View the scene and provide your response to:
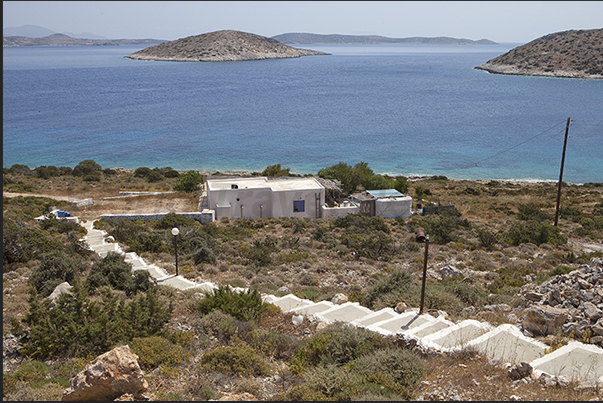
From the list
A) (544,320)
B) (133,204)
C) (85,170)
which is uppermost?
(544,320)

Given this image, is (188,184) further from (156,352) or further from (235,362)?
(235,362)

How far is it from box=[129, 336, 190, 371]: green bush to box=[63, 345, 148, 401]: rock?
0.94 m

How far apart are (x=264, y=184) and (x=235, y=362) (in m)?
18.9

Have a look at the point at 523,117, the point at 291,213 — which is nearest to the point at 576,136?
the point at 523,117

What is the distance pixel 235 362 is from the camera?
23.2ft

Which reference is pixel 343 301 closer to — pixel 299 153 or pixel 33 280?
pixel 33 280

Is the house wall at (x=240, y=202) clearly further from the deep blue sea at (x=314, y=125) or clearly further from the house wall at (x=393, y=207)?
the deep blue sea at (x=314, y=125)

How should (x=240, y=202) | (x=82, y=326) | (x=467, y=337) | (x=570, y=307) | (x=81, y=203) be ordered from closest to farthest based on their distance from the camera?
(x=82, y=326) < (x=467, y=337) < (x=570, y=307) < (x=240, y=202) < (x=81, y=203)

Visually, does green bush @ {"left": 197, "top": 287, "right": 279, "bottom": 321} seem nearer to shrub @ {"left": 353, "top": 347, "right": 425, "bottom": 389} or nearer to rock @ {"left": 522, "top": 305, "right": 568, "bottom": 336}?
shrub @ {"left": 353, "top": 347, "right": 425, "bottom": 389}

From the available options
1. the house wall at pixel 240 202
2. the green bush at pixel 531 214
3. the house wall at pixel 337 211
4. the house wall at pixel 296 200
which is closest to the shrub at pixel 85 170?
the house wall at pixel 240 202

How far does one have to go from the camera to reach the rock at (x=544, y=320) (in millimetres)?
8156

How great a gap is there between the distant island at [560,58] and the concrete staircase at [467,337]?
→ 123514 mm

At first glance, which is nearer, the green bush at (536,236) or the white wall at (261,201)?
the green bush at (536,236)

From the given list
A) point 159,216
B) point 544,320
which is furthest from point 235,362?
point 159,216
